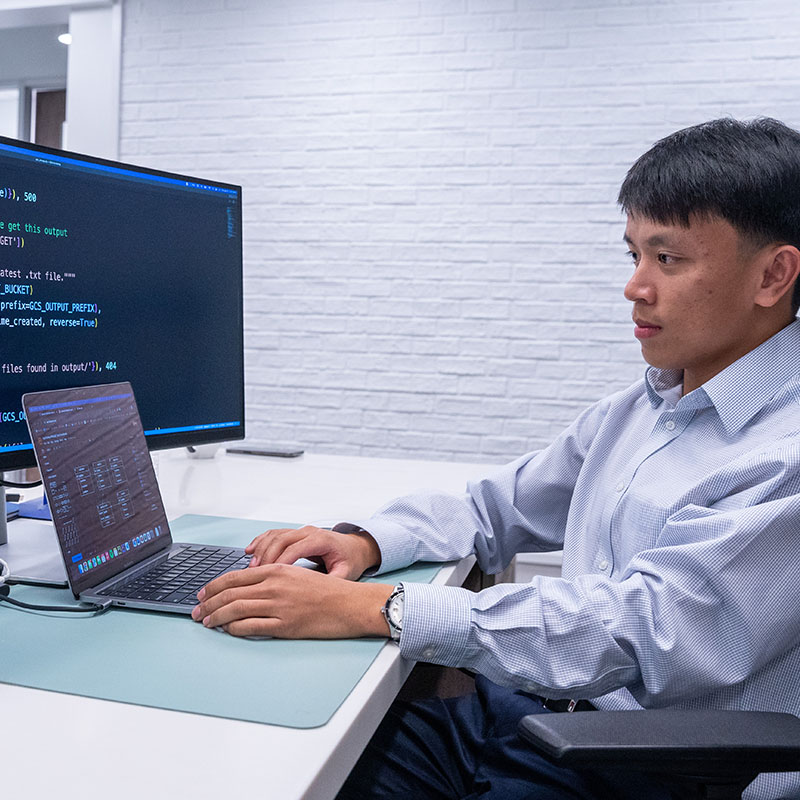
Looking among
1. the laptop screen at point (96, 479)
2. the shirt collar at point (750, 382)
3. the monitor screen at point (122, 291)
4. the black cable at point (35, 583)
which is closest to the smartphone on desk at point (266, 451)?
the monitor screen at point (122, 291)

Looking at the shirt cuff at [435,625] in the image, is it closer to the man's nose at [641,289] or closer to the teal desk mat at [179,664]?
the teal desk mat at [179,664]

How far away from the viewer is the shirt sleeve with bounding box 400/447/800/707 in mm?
744

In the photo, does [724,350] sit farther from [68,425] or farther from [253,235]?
[253,235]

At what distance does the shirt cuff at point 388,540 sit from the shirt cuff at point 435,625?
7.1 inches

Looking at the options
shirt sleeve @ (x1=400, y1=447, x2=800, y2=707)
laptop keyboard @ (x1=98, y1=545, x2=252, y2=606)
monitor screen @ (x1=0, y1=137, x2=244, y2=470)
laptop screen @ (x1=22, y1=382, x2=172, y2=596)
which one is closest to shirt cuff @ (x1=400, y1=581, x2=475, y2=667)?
shirt sleeve @ (x1=400, y1=447, x2=800, y2=707)

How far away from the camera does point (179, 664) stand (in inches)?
26.7

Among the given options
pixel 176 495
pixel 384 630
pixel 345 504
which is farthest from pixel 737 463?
pixel 176 495

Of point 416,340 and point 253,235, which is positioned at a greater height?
point 253,235

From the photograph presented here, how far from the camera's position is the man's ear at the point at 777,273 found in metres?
0.94

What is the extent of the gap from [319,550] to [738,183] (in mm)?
615

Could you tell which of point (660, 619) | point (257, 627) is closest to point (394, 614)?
point (257, 627)

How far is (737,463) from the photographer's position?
83 cm

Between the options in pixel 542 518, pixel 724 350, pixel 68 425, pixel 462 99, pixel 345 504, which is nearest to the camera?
pixel 68 425

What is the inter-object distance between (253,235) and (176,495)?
1.75m
